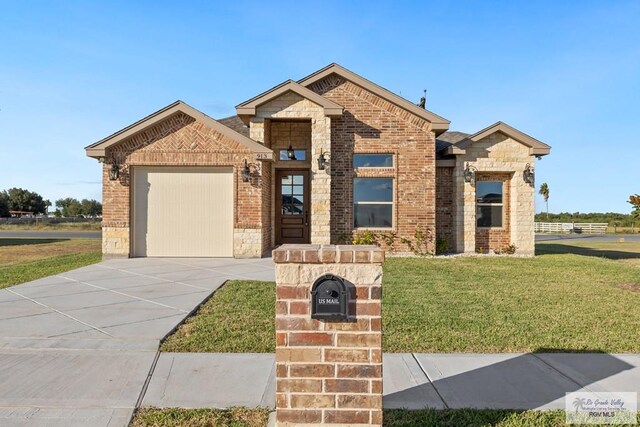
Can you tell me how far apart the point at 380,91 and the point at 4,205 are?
7682cm

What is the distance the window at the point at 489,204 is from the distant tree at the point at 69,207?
Answer: 304 feet

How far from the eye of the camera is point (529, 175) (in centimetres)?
1305

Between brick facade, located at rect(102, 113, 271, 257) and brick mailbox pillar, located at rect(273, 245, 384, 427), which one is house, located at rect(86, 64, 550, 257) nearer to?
brick facade, located at rect(102, 113, 271, 257)

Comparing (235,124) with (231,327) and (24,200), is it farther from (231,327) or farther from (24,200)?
(24,200)

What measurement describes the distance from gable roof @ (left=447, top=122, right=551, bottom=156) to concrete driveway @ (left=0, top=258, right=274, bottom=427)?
27.0 ft

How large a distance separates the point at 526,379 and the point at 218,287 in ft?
18.0

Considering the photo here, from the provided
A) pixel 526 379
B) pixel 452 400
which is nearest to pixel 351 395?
pixel 452 400

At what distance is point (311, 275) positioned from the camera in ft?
8.29

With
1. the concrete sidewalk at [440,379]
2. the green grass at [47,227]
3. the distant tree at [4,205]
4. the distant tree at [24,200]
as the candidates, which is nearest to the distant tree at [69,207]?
the distant tree at [24,200]

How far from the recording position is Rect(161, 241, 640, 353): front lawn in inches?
177

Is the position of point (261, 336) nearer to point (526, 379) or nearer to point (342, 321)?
point (342, 321)

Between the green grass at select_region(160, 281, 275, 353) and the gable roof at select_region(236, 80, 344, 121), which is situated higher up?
the gable roof at select_region(236, 80, 344, 121)

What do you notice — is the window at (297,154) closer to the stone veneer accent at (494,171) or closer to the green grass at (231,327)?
the stone veneer accent at (494,171)

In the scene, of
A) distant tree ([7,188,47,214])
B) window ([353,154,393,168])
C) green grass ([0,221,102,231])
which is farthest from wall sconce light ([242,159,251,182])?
distant tree ([7,188,47,214])
